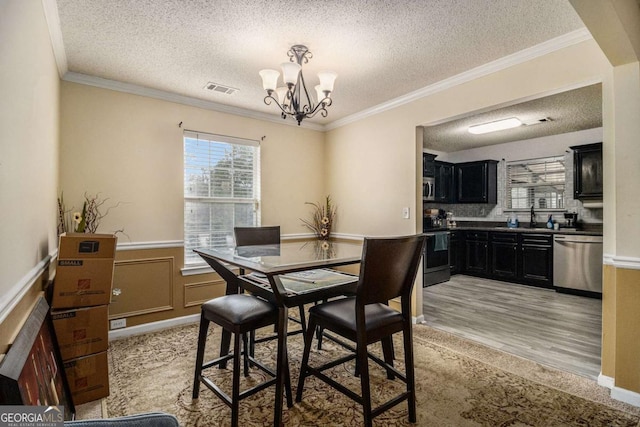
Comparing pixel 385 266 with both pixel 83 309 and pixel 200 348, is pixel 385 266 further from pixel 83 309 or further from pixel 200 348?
pixel 83 309

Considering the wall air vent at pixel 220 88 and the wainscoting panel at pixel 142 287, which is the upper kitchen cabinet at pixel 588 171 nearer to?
the wall air vent at pixel 220 88

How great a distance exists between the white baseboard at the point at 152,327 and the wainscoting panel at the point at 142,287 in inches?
5.4

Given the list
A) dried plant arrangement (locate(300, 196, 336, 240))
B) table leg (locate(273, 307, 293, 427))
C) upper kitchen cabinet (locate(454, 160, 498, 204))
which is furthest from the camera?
upper kitchen cabinet (locate(454, 160, 498, 204))

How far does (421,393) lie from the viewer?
7.18 feet

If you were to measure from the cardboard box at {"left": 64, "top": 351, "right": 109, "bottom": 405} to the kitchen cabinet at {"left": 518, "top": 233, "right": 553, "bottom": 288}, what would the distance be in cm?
595

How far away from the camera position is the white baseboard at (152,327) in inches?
125

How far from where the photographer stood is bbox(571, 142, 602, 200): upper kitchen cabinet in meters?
4.88

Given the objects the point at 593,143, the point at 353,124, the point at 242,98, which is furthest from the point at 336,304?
the point at 593,143

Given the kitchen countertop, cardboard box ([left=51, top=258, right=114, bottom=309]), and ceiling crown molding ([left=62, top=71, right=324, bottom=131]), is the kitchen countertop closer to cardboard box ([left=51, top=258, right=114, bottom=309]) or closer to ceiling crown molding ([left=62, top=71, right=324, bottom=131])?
ceiling crown molding ([left=62, top=71, right=324, bottom=131])

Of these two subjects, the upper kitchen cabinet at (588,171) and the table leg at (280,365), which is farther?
the upper kitchen cabinet at (588,171)

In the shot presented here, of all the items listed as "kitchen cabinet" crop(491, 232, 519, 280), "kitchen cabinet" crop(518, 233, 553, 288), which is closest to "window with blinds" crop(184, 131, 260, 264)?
"kitchen cabinet" crop(491, 232, 519, 280)

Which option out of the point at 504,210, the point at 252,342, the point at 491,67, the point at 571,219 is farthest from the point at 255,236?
the point at 504,210

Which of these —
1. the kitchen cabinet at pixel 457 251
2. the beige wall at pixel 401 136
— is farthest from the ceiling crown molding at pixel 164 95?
the kitchen cabinet at pixel 457 251

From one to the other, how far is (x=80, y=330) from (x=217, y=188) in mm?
2136
